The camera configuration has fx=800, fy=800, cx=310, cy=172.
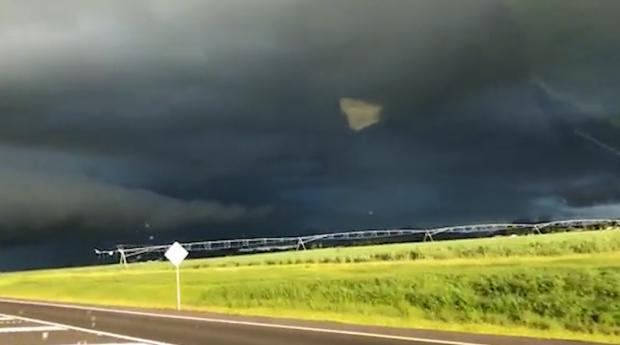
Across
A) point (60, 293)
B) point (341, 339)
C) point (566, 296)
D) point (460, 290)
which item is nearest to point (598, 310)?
point (566, 296)

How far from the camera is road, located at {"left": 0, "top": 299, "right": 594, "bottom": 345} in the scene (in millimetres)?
18984

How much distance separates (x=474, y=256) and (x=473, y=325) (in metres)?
28.6

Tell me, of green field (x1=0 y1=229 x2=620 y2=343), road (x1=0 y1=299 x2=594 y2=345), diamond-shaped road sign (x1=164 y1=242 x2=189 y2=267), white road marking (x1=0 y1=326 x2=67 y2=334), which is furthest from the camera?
diamond-shaped road sign (x1=164 y1=242 x2=189 y2=267)

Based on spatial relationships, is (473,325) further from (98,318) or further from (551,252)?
(551,252)

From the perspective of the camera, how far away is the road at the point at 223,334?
Answer: 18984mm

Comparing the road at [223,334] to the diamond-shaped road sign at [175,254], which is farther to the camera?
the diamond-shaped road sign at [175,254]

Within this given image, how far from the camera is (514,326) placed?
2439cm

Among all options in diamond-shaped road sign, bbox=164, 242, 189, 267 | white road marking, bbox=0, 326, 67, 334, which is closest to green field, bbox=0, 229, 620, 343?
diamond-shaped road sign, bbox=164, 242, 189, 267

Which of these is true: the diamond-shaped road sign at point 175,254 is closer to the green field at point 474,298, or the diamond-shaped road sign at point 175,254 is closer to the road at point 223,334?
the green field at point 474,298

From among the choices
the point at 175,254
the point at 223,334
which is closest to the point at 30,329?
the point at 223,334

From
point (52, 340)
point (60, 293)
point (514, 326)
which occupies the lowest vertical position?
point (514, 326)

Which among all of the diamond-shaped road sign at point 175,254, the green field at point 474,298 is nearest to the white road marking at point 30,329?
the green field at point 474,298

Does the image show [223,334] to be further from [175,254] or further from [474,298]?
[175,254]

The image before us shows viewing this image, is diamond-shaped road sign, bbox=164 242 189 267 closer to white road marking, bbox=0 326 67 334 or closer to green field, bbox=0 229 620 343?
green field, bbox=0 229 620 343
